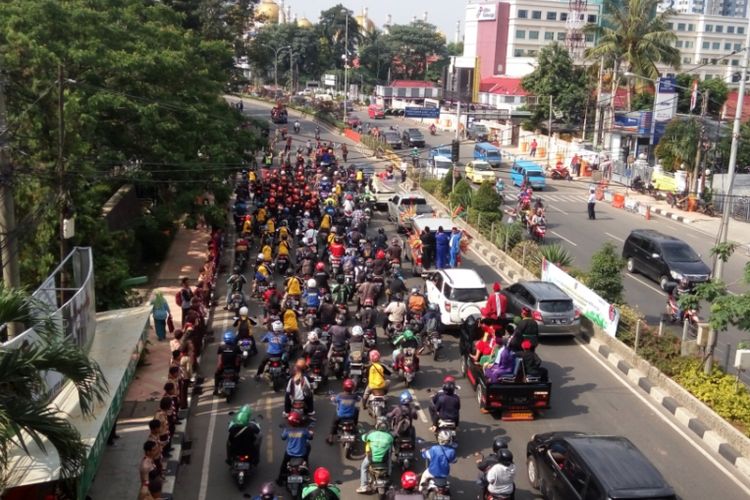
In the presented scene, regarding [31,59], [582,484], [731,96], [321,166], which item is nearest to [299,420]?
[582,484]

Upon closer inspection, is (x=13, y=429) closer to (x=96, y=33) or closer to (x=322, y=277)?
(x=322, y=277)

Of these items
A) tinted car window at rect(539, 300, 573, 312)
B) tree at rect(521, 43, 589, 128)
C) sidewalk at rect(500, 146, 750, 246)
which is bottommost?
tinted car window at rect(539, 300, 573, 312)

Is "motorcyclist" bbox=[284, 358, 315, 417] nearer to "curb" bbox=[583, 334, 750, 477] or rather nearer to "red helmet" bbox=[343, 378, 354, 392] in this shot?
"red helmet" bbox=[343, 378, 354, 392]

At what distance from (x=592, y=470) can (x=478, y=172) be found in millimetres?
36175

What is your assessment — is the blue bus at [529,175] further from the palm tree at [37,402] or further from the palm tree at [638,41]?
the palm tree at [37,402]

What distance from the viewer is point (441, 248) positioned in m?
23.5

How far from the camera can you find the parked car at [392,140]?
59.6 m

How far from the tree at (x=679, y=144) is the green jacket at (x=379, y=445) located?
32740 millimetres

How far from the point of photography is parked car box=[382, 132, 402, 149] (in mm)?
59597

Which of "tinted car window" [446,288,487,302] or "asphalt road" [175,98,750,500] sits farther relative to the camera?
"tinted car window" [446,288,487,302]

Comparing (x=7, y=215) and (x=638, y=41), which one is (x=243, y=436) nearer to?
(x=7, y=215)

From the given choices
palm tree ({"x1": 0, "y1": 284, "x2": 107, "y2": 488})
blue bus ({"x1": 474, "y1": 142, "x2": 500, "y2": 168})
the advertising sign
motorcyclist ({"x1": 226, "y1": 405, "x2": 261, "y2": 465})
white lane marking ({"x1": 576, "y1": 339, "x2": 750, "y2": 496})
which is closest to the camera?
palm tree ({"x1": 0, "y1": 284, "x2": 107, "y2": 488})

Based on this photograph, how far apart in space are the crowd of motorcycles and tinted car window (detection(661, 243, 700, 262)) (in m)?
8.33

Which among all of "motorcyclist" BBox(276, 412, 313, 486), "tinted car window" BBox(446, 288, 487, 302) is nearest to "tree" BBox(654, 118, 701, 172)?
"tinted car window" BBox(446, 288, 487, 302)
